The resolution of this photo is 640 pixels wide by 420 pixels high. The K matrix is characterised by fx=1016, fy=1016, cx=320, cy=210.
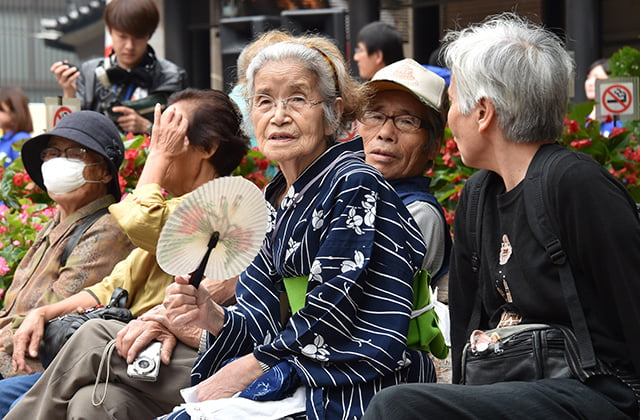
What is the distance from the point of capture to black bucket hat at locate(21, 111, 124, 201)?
4754mm

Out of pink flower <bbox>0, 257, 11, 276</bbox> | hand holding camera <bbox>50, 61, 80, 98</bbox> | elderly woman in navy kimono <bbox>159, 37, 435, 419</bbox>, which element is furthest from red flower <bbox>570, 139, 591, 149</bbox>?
hand holding camera <bbox>50, 61, 80, 98</bbox>

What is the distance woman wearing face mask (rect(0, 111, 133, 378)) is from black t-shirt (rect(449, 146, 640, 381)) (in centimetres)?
224

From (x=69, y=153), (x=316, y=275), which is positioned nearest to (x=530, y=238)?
(x=316, y=275)

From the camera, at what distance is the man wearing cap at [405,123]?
13.7 ft

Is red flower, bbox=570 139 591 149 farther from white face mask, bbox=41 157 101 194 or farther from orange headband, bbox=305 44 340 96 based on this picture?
white face mask, bbox=41 157 101 194

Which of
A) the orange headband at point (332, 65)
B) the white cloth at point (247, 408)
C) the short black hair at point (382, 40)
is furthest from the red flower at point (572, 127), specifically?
the white cloth at point (247, 408)

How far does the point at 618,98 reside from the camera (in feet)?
23.1

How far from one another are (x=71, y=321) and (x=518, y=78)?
2179mm

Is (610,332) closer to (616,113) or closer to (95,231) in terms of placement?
(95,231)

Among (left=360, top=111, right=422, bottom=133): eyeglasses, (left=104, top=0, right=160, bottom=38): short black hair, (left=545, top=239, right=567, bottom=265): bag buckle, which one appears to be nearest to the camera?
(left=545, top=239, right=567, bottom=265): bag buckle

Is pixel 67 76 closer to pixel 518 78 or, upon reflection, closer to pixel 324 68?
pixel 324 68

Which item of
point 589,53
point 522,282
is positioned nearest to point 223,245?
point 522,282

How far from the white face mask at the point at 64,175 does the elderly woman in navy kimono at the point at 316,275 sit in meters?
1.43

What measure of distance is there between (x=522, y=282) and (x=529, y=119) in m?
A: 0.48
